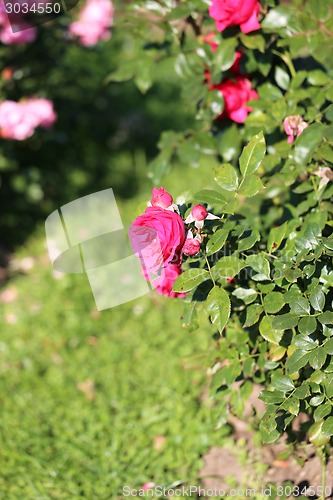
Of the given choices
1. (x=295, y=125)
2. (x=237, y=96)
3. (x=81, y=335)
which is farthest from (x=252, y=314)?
(x=81, y=335)

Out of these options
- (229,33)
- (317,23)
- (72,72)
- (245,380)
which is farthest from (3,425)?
(72,72)

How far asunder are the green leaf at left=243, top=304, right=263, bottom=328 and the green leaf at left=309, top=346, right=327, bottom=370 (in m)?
0.15

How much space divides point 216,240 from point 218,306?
0.48 feet

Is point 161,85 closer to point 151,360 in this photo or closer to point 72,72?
point 72,72

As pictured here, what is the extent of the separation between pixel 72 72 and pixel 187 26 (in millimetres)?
2042

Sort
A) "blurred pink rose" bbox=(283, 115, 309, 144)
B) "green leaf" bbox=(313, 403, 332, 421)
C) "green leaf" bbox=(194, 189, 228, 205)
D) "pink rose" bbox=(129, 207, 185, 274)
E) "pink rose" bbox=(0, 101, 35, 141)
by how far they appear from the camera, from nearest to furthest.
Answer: "pink rose" bbox=(129, 207, 185, 274)
"green leaf" bbox=(313, 403, 332, 421)
"green leaf" bbox=(194, 189, 228, 205)
"blurred pink rose" bbox=(283, 115, 309, 144)
"pink rose" bbox=(0, 101, 35, 141)

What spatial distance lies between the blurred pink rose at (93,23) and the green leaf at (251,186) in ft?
8.49

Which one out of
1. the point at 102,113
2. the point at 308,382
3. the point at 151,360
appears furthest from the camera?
the point at 102,113

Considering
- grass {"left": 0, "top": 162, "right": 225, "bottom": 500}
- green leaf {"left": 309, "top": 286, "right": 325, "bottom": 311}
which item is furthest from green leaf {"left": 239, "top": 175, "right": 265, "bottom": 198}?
grass {"left": 0, "top": 162, "right": 225, "bottom": 500}

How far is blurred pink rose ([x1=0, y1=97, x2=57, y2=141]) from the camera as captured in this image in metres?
3.33

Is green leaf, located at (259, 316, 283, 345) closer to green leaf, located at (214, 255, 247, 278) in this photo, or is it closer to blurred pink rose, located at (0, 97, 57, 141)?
green leaf, located at (214, 255, 247, 278)

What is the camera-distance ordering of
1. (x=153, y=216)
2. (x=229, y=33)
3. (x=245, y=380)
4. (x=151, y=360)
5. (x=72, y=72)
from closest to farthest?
(x=153, y=216) → (x=245, y=380) → (x=229, y=33) → (x=151, y=360) → (x=72, y=72)

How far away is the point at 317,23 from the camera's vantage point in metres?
1.82

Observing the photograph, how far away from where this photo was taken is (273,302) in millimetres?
1450
